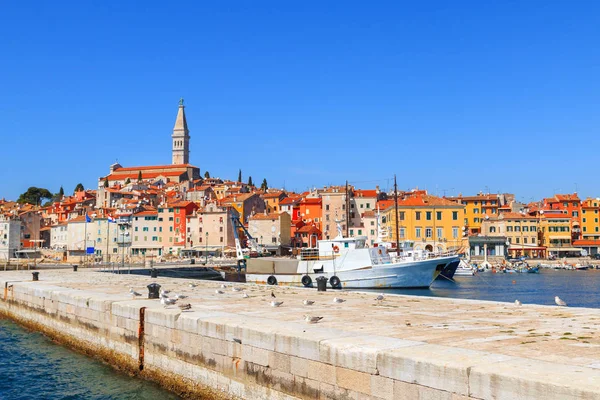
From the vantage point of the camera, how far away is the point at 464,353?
7.91 meters

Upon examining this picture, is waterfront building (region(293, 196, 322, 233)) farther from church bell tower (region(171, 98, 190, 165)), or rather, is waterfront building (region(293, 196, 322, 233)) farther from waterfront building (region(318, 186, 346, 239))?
church bell tower (region(171, 98, 190, 165))

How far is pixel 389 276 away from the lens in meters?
39.3

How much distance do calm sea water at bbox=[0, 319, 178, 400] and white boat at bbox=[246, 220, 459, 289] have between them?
75.1 feet

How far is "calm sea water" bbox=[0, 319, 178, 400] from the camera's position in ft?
42.2

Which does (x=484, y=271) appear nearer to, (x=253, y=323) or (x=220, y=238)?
(x=220, y=238)

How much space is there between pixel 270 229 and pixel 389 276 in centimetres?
4964

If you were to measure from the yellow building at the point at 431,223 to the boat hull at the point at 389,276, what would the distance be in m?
28.2

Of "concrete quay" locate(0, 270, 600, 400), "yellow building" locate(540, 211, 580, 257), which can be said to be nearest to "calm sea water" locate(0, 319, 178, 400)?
"concrete quay" locate(0, 270, 600, 400)

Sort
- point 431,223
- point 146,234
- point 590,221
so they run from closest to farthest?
point 431,223 < point 146,234 < point 590,221

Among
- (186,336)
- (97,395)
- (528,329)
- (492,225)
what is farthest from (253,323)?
(492,225)

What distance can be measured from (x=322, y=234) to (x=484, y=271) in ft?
93.6

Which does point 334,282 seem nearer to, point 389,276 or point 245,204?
point 389,276

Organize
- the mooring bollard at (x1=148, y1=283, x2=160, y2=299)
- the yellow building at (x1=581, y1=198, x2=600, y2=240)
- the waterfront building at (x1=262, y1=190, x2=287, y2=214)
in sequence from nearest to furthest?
the mooring bollard at (x1=148, y1=283, x2=160, y2=299) → the yellow building at (x1=581, y1=198, x2=600, y2=240) → the waterfront building at (x1=262, y1=190, x2=287, y2=214)

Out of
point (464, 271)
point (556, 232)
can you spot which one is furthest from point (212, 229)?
point (556, 232)
